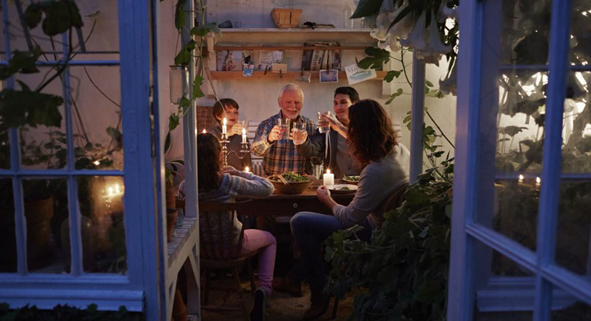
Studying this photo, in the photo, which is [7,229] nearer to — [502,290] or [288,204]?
[502,290]

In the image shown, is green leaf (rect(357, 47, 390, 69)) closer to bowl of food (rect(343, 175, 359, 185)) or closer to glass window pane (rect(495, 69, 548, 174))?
glass window pane (rect(495, 69, 548, 174))

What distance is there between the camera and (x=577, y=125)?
0.97m

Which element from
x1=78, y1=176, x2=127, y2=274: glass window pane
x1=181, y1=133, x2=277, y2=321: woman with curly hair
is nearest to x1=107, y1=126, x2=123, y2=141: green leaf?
x1=78, y1=176, x2=127, y2=274: glass window pane

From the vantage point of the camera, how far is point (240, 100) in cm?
568

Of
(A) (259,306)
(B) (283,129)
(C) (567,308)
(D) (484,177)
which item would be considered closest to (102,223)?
(D) (484,177)

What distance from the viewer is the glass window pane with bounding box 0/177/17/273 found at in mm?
1257

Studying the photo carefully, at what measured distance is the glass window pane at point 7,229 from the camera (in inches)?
49.5

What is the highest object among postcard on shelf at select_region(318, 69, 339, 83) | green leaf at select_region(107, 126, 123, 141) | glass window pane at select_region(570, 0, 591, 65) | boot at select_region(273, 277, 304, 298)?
postcard on shelf at select_region(318, 69, 339, 83)

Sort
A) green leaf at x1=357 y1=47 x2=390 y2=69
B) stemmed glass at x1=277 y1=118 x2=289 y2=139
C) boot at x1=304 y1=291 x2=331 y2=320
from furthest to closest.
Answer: stemmed glass at x1=277 y1=118 x2=289 y2=139, boot at x1=304 y1=291 x2=331 y2=320, green leaf at x1=357 y1=47 x2=390 y2=69

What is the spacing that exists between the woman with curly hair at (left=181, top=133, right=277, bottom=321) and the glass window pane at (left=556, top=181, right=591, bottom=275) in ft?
7.17

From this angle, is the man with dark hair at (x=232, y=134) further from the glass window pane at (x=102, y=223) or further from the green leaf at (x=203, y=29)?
the glass window pane at (x=102, y=223)

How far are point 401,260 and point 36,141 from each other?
1069 millimetres

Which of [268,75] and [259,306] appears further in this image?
[268,75]

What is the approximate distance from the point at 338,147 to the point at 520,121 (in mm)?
3375
